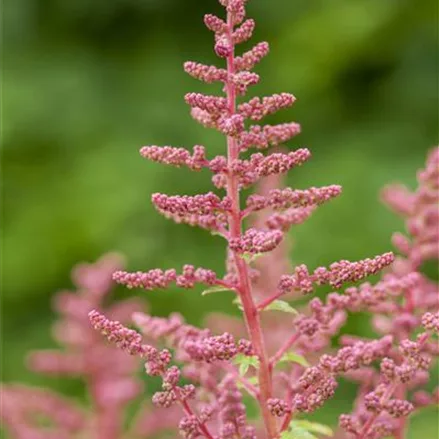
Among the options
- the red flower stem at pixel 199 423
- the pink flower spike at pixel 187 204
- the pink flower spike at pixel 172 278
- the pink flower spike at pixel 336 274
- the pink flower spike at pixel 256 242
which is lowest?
the red flower stem at pixel 199 423

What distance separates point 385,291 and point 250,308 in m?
0.30

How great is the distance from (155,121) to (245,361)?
8026mm

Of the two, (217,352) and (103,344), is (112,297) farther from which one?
(217,352)

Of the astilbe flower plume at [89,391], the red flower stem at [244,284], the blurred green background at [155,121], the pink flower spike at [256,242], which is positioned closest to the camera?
the pink flower spike at [256,242]

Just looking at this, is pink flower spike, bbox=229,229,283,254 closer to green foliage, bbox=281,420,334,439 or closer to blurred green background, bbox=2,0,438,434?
green foliage, bbox=281,420,334,439

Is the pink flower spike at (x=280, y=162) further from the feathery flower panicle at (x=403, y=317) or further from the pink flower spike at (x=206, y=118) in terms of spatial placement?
the feathery flower panicle at (x=403, y=317)

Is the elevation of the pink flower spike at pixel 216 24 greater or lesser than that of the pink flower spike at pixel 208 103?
greater

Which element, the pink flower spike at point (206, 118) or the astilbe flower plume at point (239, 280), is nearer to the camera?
the astilbe flower plume at point (239, 280)

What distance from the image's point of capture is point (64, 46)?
32.8 feet

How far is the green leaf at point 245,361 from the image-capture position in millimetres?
1589

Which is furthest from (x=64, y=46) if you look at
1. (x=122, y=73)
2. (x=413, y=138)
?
(x=413, y=138)

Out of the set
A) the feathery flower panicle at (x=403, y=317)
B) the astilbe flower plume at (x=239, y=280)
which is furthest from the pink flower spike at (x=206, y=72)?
the feathery flower panicle at (x=403, y=317)

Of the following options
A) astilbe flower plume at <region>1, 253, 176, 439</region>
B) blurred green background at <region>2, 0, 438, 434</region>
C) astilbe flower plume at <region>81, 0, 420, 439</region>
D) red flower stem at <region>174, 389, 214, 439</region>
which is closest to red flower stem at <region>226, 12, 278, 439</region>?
astilbe flower plume at <region>81, 0, 420, 439</region>

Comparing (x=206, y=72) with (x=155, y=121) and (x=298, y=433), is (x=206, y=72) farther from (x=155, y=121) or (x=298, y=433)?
(x=155, y=121)
